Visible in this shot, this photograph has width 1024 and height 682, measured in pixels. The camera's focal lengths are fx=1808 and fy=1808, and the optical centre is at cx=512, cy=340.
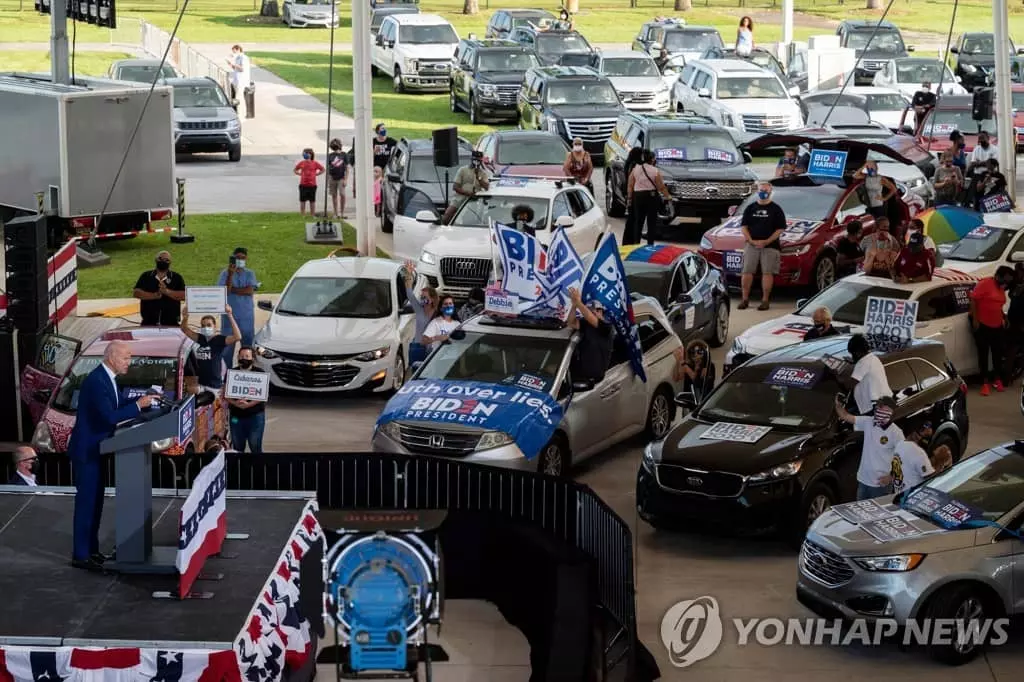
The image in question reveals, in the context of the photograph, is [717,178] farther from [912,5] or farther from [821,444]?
[912,5]

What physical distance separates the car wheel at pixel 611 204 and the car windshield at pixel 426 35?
1988 centimetres

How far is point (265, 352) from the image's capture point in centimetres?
2095

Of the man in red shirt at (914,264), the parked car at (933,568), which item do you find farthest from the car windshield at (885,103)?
the parked car at (933,568)

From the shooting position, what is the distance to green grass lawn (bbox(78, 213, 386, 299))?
1084 inches

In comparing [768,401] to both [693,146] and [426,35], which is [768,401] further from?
[426,35]

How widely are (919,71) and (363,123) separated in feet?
77.8

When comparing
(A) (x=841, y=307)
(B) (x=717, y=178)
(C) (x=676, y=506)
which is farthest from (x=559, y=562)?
(B) (x=717, y=178)

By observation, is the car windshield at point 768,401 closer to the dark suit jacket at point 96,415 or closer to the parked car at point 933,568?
the parked car at point 933,568

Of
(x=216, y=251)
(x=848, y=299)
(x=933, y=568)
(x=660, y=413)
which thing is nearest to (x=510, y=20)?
(x=216, y=251)

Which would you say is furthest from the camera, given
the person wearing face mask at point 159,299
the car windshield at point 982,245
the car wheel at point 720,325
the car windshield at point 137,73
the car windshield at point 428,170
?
the car windshield at point 137,73

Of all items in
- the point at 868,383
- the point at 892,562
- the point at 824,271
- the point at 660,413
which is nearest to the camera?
the point at 892,562

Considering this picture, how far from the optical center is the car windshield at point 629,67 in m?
45.8

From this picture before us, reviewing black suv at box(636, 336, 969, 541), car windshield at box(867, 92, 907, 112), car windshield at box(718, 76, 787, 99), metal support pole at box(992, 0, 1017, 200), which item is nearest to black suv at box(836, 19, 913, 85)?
car windshield at box(867, 92, 907, 112)

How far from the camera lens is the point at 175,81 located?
40031 millimetres
